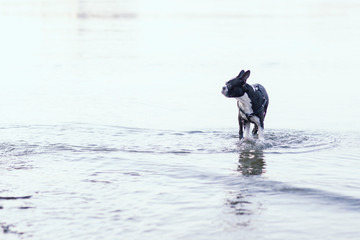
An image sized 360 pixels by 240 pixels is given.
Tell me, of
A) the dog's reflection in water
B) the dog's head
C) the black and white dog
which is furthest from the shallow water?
the dog's head

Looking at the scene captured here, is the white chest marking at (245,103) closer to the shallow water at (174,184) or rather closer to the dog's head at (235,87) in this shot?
the dog's head at (235,87)

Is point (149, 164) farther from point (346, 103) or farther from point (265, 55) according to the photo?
point (265, 55)

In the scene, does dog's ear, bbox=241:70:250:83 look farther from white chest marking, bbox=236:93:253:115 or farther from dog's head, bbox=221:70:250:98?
white chest marking, bbox=236:93:253:115

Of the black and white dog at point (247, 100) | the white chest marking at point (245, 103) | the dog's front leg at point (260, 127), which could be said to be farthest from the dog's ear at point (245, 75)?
the dog's front leg at point (260, 127)

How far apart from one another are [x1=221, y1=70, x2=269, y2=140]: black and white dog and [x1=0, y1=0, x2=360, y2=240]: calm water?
323 mm

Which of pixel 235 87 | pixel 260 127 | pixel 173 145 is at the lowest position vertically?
pixel 173 145

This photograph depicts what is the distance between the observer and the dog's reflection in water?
1033 cm

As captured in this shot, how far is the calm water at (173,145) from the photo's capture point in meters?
7.93

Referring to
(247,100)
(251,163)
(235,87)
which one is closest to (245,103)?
(247,100)

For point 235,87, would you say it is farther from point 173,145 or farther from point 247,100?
point 173,145

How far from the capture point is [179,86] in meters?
18.4

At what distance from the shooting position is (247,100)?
11.8 m

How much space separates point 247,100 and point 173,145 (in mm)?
1361

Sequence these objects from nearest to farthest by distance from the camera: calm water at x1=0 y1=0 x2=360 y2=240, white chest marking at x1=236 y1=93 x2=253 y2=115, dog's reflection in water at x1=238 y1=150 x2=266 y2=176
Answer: calm water at x1=0 y1=0 x2=360 y2=240 → dog's reflection in water at x1=238 y1=150 x2=266 y2=176 → white chest marking at x1=236 y1=93 x2=253 y2=115
